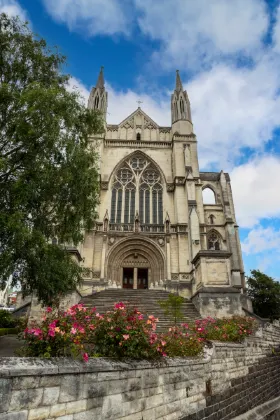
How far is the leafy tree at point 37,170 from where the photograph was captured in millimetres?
7199

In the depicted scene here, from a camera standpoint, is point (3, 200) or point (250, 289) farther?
point (250, 289)

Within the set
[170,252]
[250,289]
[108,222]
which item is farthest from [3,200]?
[250,289]

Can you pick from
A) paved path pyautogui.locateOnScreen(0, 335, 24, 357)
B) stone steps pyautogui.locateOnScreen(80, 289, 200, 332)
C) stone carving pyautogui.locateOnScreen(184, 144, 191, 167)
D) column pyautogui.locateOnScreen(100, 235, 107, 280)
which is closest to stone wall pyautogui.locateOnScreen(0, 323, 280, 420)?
paved path pyautogui.locateOnScreen(0, 335, 24, 357)

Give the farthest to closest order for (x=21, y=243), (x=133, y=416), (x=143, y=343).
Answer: (x=21, y=243) < (x=143, y=343) < (x=133, y=416)

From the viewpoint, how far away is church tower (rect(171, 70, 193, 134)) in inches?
942

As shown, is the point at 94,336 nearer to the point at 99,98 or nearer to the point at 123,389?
the point at 123,389

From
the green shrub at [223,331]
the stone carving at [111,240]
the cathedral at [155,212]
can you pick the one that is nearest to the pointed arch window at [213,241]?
the cathedral at [155,212]

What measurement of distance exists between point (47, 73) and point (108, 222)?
11680 millimetres

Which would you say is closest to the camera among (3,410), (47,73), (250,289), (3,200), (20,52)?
(3,410)

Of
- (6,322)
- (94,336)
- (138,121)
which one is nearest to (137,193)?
(138,121)

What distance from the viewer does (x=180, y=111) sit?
81.0 feet

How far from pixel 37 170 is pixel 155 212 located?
14484 millimetres

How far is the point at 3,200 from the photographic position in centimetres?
758

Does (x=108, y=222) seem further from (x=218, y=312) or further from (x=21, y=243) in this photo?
(x=21, y=243)
